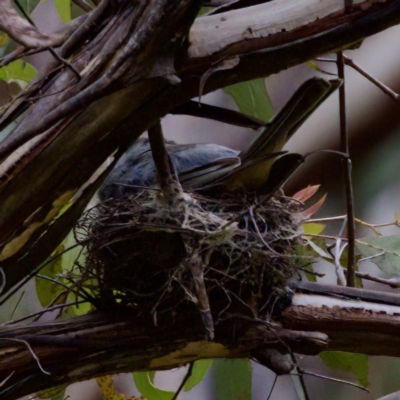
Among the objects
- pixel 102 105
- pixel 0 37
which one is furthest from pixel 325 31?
pixel 0 37

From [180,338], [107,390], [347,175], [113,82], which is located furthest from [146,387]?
[113,82]

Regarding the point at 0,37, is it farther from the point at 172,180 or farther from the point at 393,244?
the point at 393,244

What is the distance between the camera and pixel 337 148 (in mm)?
1611

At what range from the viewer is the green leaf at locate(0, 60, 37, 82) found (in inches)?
40.9

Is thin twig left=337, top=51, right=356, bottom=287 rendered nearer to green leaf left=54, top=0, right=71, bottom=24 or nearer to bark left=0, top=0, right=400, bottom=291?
bark left=0, top=0, right=400, bottom=291

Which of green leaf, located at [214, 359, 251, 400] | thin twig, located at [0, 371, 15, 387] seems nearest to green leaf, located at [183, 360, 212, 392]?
green leaf, located at [214, 359, 251, 400]

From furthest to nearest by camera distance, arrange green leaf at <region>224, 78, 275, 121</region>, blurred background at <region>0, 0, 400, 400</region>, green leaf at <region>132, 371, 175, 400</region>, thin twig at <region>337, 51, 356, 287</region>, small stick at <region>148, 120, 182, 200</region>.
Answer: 1. blurred background at <region>0, 0, 400, 400</region>
2. green leaf at <region>132, 371, 175, 400</region>
3. green leaf at <region>224, 78, 275, 121</region>
4. thin twig at <region>337, 51, 356, 287</region>
5. small stick at <region>148, 120, 182, 200</region>

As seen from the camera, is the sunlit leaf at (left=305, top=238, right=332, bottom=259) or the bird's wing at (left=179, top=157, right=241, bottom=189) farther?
the sunlit leaf at (left=305, top=238, right=332, bottom=259)

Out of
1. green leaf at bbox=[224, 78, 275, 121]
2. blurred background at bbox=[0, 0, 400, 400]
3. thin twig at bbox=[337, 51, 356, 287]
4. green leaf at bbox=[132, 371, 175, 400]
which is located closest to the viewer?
thin twig at bbox=[337, 51, 356, 287]

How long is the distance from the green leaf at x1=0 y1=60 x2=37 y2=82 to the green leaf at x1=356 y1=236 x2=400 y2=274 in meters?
0.68

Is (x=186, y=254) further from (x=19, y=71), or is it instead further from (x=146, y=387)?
(x=19, y=71)

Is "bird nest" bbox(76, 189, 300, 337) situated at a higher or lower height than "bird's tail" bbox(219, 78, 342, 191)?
lower

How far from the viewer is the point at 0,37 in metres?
1.10

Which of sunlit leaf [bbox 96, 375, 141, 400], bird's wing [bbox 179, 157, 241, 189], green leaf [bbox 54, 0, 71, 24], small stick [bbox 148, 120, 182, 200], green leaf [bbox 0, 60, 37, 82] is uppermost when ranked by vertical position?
green leaf [bbox 54, 0, 71, 24]
